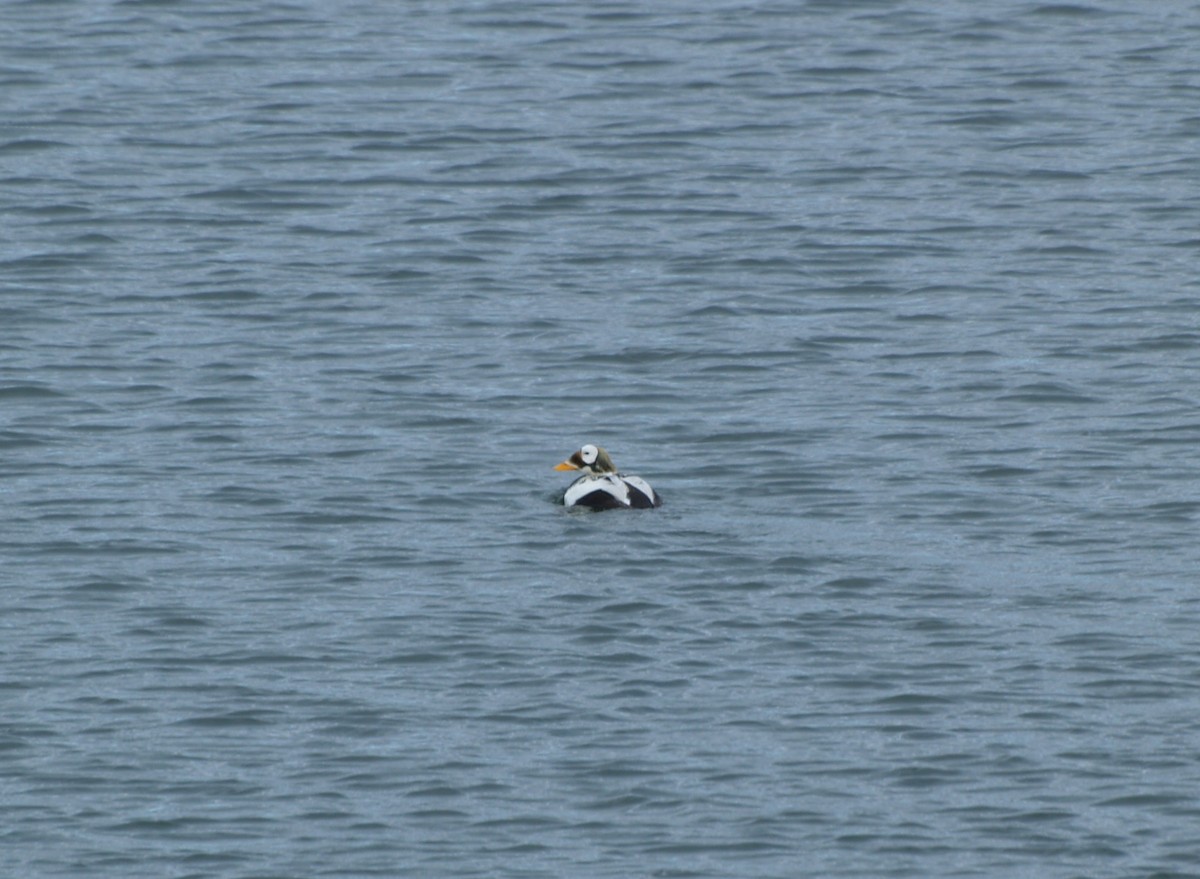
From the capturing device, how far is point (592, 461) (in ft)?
68.3

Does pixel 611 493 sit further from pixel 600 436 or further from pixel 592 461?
pixel 600 436

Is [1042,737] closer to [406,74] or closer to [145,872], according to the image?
[145,872]

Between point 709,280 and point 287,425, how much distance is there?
235 inches

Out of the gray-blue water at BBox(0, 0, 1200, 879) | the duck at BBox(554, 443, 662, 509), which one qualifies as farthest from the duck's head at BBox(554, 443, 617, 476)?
the gray-blue water at BBox(0, 0, 1200, 879)

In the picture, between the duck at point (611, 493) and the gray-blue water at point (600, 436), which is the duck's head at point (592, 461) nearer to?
the duck at point (611, 493)

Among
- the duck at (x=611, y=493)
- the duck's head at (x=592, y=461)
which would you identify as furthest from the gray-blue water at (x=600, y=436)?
the duck's head at (x=592, y=461)

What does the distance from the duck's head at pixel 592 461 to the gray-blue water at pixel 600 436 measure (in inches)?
22.4

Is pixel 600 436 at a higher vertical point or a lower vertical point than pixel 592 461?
higher

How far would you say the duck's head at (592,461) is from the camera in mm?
20750

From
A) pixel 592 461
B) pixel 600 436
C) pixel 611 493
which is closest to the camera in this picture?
pixel 611 493

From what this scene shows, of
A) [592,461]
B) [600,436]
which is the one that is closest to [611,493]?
[592,461]

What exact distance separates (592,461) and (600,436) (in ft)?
5.68

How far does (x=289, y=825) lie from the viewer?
1446 centimetres

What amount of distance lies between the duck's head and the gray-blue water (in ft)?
1.87
